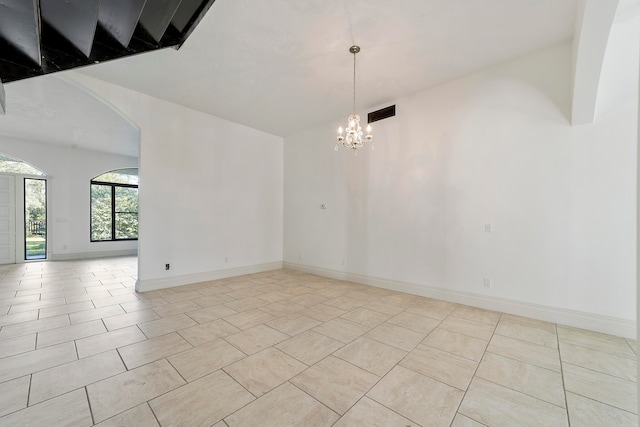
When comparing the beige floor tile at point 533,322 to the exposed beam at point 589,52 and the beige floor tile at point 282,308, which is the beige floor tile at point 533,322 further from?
the beige floor tile at point 282,308

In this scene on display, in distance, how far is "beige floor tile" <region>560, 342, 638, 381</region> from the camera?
2078 millimetres

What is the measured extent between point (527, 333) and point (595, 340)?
1.95ft

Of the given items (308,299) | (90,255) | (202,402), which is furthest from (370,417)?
(90,255)

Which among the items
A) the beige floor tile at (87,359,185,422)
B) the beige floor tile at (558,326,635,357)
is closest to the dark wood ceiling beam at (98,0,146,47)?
the beige floor tile at (87,359,185,422)

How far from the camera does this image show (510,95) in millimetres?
3369

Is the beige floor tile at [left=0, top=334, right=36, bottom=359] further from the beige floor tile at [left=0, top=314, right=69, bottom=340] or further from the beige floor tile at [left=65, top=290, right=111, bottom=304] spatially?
the beige floor tile at [left=65, top=290, right=111, bottom=304]

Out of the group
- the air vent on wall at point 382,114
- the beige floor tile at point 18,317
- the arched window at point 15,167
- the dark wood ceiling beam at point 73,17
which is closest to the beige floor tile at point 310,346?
the dark wood ceiling beam at point 73,17

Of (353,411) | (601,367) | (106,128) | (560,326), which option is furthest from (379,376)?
(106,128)

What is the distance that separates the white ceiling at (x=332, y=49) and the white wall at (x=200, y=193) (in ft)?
1.49

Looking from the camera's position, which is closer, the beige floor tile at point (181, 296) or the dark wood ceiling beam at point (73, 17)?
the dark wood ceiling beam at point (73, 17)

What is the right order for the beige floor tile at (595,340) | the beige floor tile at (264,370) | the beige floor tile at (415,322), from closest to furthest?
1. the beige floor tile at (264,370)
2. the beige floor tile at (595,340)
3. the beige floor tile at (415,322)

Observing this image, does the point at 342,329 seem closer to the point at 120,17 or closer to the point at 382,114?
the point at 120,17

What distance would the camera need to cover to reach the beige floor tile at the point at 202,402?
156cm

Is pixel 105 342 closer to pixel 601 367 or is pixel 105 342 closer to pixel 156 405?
pixel 156 405
